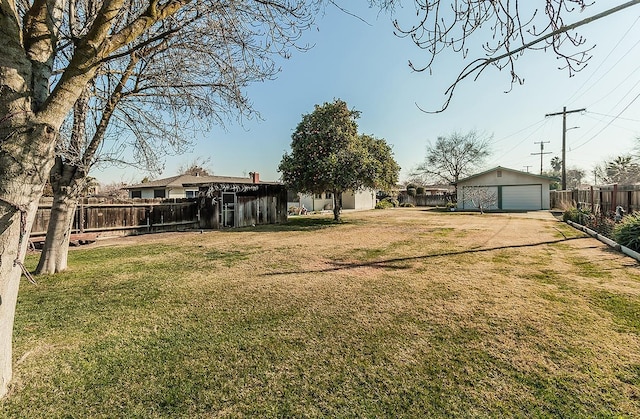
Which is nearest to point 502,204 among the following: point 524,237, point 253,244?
point 524,237

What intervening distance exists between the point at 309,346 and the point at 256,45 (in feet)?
13.4

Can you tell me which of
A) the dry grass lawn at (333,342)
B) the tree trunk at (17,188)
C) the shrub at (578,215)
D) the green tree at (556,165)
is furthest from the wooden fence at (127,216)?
the green tree at (556,165)

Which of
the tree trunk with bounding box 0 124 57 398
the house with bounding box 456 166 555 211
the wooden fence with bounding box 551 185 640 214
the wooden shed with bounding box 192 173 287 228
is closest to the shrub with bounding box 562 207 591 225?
the wooden fence with bounding box 551 185 640 214

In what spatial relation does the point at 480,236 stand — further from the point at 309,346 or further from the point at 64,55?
the point at 64,55

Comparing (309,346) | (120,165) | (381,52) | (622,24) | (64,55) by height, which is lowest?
(309,346)

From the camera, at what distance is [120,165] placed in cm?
610

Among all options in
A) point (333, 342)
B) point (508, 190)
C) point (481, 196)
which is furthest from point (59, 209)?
point (508, 190)

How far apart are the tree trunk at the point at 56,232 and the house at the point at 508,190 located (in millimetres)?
30511

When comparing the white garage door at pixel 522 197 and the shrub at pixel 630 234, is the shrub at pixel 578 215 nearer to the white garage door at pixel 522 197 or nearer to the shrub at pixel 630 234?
the shrub at pixel 630 234

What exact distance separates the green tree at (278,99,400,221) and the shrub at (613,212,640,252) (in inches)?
356

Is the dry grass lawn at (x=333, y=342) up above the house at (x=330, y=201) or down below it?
below

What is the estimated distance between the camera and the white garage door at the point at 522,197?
2789cm

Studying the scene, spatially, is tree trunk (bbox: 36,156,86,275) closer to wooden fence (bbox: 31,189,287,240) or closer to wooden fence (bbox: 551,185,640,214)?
wooden fence (bbox: 31,189,287,240)

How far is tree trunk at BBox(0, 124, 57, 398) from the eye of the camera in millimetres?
1952
